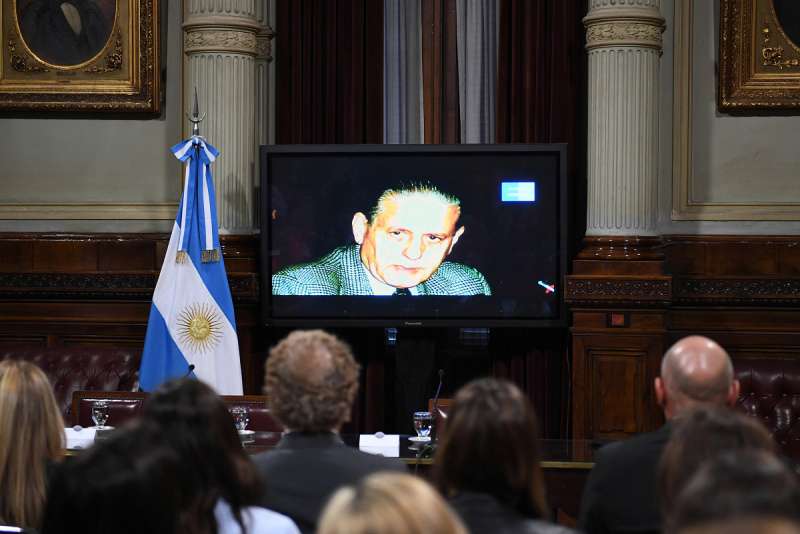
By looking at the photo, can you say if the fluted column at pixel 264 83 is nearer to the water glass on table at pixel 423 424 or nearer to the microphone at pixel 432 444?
the microphone at pixel 432 444

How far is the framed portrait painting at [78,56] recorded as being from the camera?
823cm

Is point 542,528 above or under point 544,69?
under

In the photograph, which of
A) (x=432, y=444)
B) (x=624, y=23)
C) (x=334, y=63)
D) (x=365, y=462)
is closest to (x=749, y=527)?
(x=365, y=462)

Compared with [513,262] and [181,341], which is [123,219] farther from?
[513,262]

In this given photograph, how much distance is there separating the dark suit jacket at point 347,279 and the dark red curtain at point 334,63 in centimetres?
94

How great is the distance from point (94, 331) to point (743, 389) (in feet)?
13.5

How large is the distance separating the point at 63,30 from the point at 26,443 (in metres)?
5.62

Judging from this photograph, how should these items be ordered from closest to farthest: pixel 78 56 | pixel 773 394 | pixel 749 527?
pixel 749 527 → pixel 773 394 → pixel 78 56

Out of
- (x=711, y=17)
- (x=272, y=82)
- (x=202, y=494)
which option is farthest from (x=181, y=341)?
(x=202, y=494)

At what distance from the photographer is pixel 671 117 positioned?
26.4ft

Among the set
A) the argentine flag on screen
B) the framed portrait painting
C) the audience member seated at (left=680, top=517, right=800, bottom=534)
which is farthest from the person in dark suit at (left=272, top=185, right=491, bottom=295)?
the audience member seated at (left=680, top=517, right=800, bottom=534)

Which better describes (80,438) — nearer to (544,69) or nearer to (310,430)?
(310,430)

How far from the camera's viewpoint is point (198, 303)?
293 inches

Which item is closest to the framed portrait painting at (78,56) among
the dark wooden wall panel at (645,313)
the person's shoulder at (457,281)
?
the person's shoulder at (457,281)
